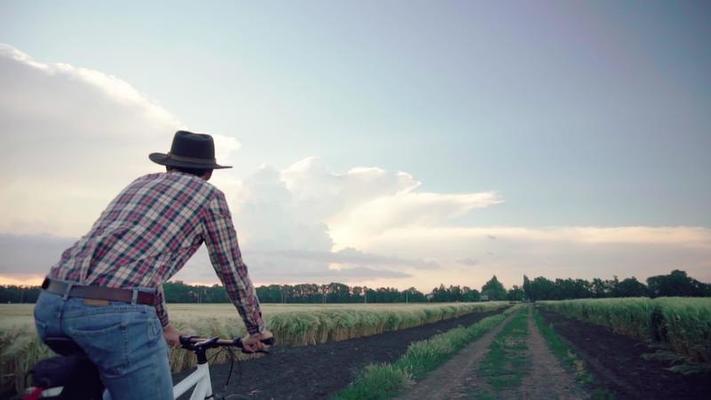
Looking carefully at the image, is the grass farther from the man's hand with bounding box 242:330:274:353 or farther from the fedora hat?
the fedora hat

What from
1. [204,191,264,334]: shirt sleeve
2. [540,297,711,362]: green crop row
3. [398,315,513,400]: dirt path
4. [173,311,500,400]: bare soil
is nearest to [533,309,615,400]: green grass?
[398,315,513,400]: dirt path

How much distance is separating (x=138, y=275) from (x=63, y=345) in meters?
0.46

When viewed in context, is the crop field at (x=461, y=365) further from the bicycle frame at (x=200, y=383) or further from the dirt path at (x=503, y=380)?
the bicycle frame at (x=200, y=383)

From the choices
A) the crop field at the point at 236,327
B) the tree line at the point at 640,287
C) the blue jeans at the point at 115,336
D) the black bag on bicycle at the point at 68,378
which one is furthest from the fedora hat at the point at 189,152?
the tree line at the point at 640,287

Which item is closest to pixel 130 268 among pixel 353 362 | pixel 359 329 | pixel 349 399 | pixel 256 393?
pixel 349 399

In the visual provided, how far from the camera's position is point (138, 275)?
7.45ft

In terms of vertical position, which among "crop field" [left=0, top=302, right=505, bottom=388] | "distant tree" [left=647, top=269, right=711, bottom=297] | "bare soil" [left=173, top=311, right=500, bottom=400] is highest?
"distant tree" [left=647, top=269, right=711, bottom=297]

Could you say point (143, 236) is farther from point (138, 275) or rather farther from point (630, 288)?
point (630, 288)

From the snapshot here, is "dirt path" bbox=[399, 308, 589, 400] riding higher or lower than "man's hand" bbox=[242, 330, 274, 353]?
lower

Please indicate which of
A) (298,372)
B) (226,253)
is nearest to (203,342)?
(226,253)

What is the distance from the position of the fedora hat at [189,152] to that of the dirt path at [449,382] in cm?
740

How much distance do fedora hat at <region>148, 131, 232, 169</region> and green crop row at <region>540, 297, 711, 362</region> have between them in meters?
15.4

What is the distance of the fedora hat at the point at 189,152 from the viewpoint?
2746mm

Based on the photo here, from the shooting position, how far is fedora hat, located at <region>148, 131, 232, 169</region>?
2.75m
